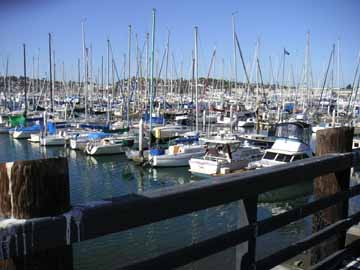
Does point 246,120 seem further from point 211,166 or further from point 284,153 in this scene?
point 284,153

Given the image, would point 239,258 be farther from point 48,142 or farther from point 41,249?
point 48,142

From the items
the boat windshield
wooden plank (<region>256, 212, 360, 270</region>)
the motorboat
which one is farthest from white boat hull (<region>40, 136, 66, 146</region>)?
wooden plank (<region>256, 212, 360, 270</region>)

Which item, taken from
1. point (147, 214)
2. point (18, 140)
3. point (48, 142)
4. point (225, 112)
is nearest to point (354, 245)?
point (147, 214)

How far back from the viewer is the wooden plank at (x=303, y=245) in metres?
2.52

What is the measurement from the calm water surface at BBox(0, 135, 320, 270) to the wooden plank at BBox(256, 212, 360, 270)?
3086 millimetres

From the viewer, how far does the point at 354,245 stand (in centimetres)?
371

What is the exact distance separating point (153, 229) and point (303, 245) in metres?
11.8

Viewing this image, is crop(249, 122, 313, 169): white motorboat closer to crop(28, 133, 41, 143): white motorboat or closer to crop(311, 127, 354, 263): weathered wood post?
crop(311, 127, 354, 263): weathered wood post

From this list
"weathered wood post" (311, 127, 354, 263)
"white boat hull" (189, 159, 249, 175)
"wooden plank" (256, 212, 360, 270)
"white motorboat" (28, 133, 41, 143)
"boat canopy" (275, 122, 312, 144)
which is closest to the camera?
"wooden plank" (256, 212, 360, 270)

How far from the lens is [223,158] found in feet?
80.6

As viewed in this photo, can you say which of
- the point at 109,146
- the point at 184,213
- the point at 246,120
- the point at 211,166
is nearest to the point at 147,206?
the point at 184,213

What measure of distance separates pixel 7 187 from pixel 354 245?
3.35m

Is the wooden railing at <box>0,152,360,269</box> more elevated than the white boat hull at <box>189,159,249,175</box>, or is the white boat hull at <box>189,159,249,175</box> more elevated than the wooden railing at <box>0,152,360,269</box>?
the wooden railing at <box>0,152,360,269</box>

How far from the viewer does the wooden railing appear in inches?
55.7
